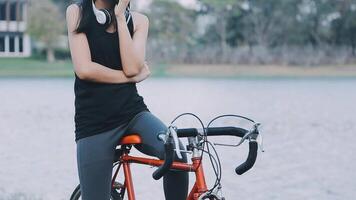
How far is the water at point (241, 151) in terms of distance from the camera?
7.10 metres

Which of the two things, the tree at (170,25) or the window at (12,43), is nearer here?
the tree at (170,25)

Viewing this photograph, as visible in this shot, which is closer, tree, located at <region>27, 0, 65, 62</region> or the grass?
the grass

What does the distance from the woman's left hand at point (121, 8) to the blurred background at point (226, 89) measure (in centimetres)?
331

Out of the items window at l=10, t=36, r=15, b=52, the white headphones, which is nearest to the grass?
window at l=10, t=36, r=15, b=52

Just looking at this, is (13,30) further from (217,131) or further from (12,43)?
(217,131)

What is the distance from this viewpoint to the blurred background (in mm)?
7801

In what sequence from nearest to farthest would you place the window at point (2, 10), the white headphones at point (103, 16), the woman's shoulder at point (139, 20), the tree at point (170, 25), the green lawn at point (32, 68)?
1. the white headphones at point (103, 16)
2. the woman's shoulder at point (139, 20)
3. the green lawn at point (32, 68)
4. the tree at point (170, 25)
5. the window at point (2, 10)

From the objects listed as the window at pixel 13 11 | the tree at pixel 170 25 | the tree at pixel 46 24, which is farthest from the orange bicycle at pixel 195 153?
the window at pixel 13 11

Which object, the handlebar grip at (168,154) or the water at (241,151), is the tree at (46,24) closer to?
the water at (241,151)

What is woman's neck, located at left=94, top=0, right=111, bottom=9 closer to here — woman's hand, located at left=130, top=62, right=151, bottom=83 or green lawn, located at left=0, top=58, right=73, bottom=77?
woman's hand, located at left=130, top=62, right=151, bottom=83

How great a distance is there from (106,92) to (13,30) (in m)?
53.3

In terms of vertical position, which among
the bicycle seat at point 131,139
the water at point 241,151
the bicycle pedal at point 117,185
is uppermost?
the bicycle seat at point 131,139

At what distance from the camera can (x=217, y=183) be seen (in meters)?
3.09

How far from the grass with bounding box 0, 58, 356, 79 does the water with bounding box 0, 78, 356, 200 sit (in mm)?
20062
